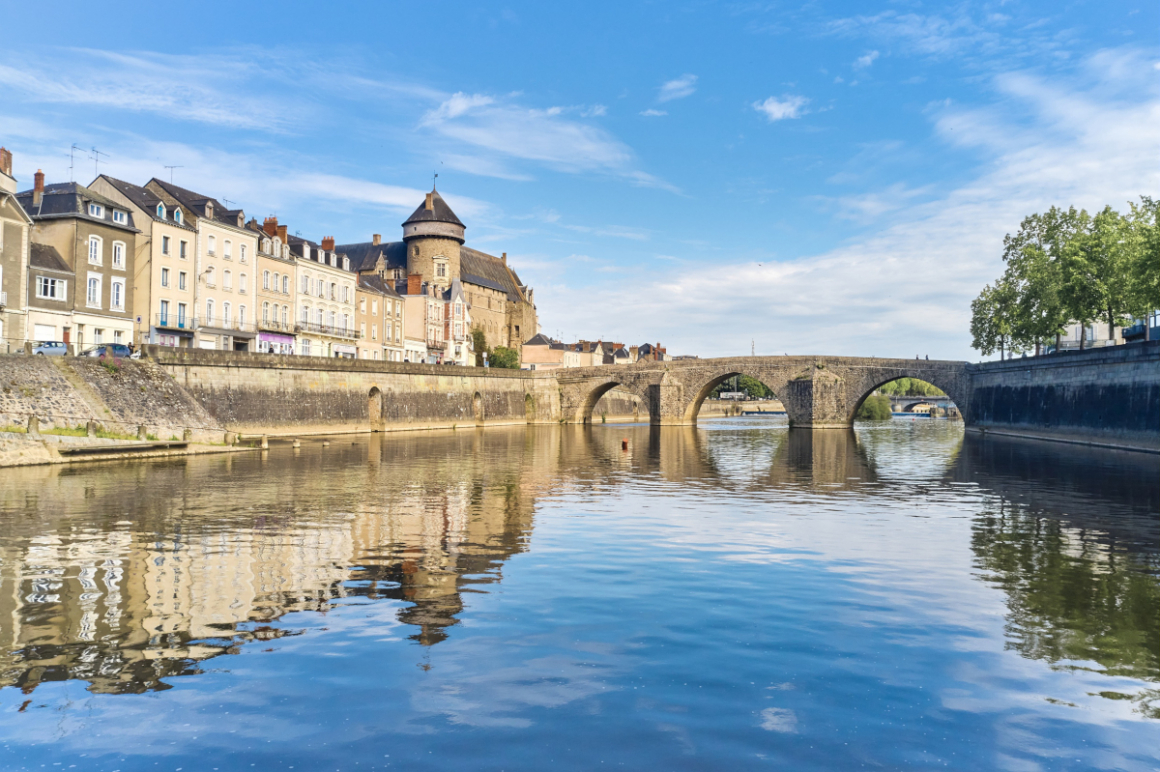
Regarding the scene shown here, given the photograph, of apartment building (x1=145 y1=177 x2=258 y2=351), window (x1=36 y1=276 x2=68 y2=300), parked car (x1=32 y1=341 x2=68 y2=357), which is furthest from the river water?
apartment building (x1=145 y1=177 x2=258 y2=351)

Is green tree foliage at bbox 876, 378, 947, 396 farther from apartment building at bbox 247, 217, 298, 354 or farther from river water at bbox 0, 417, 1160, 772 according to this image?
river water at bbox 0, 417, 1160, 772

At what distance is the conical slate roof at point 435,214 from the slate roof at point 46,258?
48506mm

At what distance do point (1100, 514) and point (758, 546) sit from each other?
391 inches

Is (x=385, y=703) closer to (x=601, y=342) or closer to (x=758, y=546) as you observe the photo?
(x=758, y=546)

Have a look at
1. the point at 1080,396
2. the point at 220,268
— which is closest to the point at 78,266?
the point at 220,268

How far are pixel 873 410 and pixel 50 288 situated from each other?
88797 millimetres

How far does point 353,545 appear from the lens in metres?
15.3

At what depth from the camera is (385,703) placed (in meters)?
7.68

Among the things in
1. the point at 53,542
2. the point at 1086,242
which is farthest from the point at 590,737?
the point at 1086,242

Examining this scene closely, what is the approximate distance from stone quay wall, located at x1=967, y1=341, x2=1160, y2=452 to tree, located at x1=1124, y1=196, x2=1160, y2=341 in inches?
142

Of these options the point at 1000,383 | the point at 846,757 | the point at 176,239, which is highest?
the point at 176,239

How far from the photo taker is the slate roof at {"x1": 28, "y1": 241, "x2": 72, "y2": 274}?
134ft

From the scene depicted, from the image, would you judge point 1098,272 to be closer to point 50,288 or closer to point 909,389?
point 50,288

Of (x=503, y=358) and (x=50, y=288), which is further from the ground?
(x=50, y=288)
